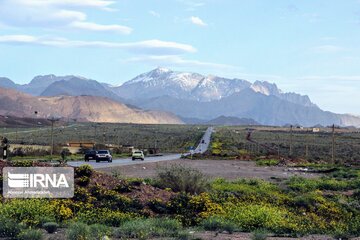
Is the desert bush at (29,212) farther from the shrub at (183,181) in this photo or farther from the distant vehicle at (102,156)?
the distant vehicle at (102,156)

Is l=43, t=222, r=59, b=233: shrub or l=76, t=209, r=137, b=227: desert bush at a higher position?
l=43, t=222, r=59, b=233: shrub

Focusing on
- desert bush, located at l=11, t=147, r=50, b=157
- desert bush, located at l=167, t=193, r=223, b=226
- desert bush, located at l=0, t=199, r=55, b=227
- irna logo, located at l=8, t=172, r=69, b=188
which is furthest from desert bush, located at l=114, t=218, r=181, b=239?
desert bush, located at l=11, t=147, r=50, b=157

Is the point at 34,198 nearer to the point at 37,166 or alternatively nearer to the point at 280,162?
the point at 37,166

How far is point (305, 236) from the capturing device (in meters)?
15.2

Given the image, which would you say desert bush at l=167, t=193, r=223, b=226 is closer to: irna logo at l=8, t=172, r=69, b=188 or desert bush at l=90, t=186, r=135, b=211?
desert bush at l=90, t=186, r=135, b=211

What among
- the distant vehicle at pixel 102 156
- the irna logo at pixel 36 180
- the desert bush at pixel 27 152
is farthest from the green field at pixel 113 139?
the irna logo at pixel 36 180

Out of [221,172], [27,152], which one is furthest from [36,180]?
[27,152]

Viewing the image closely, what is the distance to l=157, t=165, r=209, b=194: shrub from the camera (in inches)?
898

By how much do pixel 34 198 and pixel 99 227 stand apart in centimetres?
456

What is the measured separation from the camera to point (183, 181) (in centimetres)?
2278

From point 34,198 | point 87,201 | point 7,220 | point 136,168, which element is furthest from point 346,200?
point 136,168

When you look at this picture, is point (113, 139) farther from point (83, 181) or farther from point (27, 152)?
point (83, 181)

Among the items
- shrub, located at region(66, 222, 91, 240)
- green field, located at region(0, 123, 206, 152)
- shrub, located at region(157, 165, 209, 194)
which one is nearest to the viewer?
shrub, located at region(66, 222, 91, 240)

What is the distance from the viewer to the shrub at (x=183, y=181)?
22.8m
